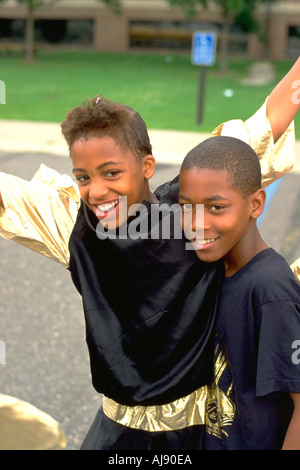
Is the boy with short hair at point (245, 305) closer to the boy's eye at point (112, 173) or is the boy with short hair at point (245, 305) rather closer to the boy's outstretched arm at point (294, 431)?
the boy's outstretched arm at point (294, 431)

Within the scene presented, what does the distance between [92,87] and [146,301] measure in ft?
51.1

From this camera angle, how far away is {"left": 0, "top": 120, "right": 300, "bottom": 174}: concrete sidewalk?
877 cm

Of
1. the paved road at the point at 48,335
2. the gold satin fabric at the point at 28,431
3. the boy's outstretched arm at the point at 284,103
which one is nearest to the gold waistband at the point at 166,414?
the gold satin fabric at the point at 28,431

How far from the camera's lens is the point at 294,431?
1409 mm

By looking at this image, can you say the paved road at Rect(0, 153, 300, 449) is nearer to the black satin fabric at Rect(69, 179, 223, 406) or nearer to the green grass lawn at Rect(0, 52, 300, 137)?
the black satin fabric at Rect(69, 179, 223, 406)

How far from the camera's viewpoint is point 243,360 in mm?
1471

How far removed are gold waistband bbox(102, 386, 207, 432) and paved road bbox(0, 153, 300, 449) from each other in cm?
153

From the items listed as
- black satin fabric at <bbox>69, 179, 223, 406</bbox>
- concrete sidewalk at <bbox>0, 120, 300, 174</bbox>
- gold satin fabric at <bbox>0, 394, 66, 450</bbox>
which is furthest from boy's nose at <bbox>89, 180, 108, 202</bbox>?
concrete sidewalk at <bbox>0, 120, 300, 174</bbox>

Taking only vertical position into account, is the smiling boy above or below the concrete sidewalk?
above

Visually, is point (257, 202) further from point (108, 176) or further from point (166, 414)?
point (166, 414)

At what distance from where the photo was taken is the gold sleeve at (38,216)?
1614 mm

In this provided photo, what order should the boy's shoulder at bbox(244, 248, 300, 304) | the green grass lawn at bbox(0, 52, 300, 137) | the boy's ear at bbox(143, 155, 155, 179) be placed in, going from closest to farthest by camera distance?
1. the boy's shoulder at bbox(244, 248, 300, 304)
2. the boy's ear at bbox(143, 155, 155, 179)
3. the green grass lawn at bbox(0, 52, 300, 137)
